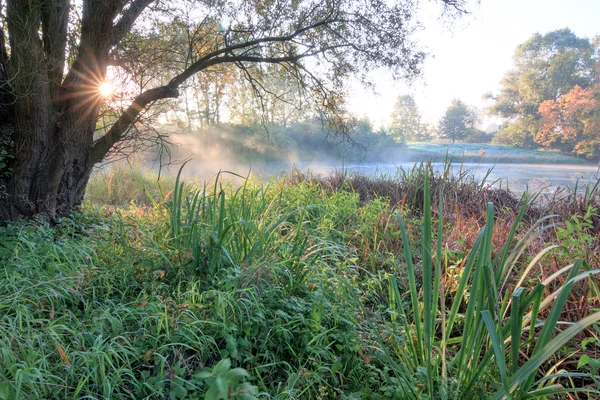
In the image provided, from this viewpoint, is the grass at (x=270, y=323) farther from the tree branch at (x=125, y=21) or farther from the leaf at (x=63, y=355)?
the tree branch at (x=125, y=21)

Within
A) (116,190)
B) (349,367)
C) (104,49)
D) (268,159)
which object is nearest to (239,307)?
(349,367)

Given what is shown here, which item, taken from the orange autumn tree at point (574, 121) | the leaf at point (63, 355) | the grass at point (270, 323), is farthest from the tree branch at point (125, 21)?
the orange autumn tree at point (574, 121)

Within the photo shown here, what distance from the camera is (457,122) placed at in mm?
12180

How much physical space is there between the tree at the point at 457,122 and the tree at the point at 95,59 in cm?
814

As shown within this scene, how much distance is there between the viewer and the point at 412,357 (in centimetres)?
133

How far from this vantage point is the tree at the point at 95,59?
2822 mm

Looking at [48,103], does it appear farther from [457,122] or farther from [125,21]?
[457,122]

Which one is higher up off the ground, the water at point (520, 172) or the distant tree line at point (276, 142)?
the distant tree line at point (276, 142)

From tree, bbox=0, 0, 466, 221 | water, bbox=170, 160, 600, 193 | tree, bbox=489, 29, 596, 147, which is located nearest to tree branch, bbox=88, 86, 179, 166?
tree, bbox=0, 0, 466, 221

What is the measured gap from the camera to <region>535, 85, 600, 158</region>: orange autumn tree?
24.1 ft

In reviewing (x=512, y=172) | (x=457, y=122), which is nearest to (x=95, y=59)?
(x=512, y=172)

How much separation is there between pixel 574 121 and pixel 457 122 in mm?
4648

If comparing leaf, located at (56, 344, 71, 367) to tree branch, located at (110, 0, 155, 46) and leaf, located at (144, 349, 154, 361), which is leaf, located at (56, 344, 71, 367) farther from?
tree branch, located at (110, 0, 155, 46)

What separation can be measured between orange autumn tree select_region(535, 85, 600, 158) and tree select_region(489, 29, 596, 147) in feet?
1.28
